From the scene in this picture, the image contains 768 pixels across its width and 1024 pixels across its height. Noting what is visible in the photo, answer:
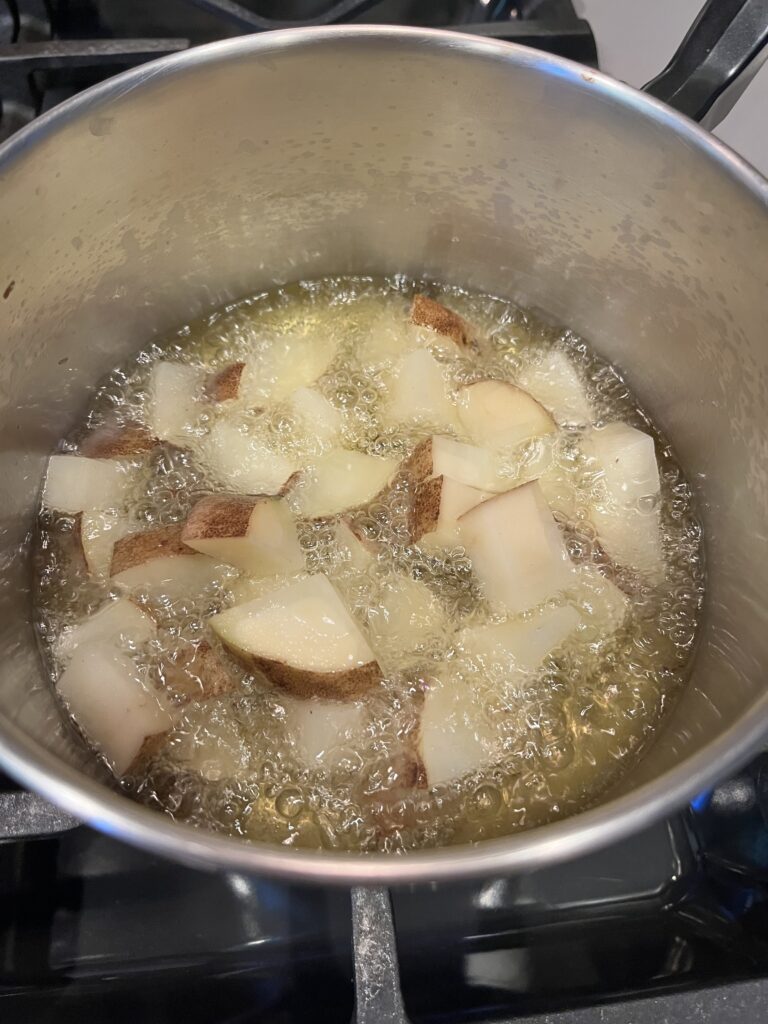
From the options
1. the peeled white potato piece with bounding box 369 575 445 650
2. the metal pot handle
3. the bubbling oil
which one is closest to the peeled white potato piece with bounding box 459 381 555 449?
the bubbling oil

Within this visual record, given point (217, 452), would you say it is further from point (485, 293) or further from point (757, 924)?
point (757, 924)

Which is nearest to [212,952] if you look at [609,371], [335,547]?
[335,547]

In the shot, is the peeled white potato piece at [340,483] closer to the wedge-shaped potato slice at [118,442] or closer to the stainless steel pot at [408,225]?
the wedge-shaped potato slice at [118,442]

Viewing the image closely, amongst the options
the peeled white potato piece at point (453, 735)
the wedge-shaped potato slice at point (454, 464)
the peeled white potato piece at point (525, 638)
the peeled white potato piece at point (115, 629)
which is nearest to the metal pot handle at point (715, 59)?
the wedge-shaped potato slice at point (454, 464)

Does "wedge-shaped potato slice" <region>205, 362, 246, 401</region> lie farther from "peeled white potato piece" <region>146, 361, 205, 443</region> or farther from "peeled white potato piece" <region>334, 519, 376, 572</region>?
"peeled white potato piece" <region>334, 519, 376, 572</region>

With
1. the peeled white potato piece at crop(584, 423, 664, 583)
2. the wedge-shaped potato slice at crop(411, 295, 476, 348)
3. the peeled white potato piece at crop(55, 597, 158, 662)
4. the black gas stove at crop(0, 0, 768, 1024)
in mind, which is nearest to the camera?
the black gas stove at crop(0, 0, 768, 1024)

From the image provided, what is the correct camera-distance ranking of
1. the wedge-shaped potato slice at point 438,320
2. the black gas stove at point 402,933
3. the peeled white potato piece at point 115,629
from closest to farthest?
the black gas stove at point 402,933, the peeled white potato piece at point 115,629, the wedge-shaped potato slice at point 438,320
